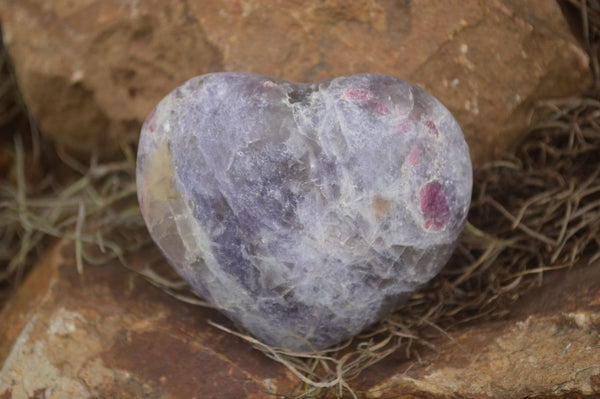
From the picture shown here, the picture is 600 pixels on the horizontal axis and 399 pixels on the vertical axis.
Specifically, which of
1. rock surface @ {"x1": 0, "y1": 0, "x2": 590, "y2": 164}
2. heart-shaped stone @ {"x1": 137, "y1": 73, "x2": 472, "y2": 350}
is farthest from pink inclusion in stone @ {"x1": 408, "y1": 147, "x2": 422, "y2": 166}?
rock surface @ {"x1": 0, "y1": 0, "x2": 590, "y2": 164}

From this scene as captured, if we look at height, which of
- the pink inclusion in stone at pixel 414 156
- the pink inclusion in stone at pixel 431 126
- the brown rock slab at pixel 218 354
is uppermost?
the pink inclusion in stone at pixel 431 126

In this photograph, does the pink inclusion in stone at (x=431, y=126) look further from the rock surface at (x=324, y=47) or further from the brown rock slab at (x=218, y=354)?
the brown rock slab at (x=218, y=354)

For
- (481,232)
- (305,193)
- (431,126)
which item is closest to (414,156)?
(431,126)

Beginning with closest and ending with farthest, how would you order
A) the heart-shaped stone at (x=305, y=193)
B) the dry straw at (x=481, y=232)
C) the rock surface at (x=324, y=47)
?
the heart-shaped stone at (x=305, y=193), the dry straw at (x=481, y=232), the rock surface at (x=324, y=47)

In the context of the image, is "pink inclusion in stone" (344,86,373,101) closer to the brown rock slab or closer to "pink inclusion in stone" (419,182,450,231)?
"pink inclusion in stone" (419,182,450,231)

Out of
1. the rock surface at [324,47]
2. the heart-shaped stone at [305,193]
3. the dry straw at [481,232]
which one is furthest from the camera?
the rock surface at [324,47]

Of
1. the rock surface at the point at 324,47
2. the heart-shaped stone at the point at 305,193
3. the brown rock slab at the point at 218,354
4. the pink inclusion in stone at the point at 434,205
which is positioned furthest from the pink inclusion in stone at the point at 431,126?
the brown rock slab at the point at 218,354

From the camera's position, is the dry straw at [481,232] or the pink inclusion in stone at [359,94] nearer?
the pink inclusion in stone at [359,94]
